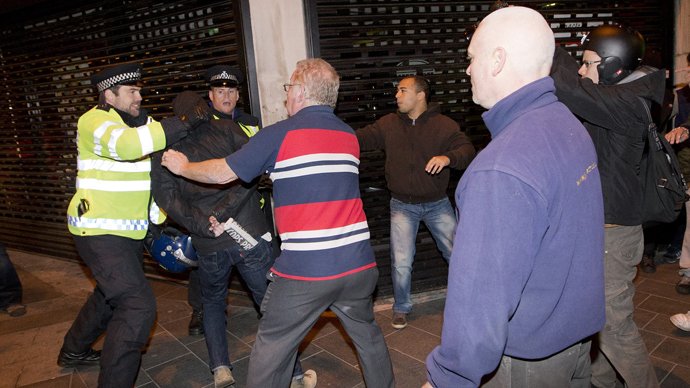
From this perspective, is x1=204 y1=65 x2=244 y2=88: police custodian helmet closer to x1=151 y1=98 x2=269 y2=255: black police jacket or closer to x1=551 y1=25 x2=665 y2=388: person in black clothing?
x1=151 y1=98 x2=269 y2=255: black police jacket

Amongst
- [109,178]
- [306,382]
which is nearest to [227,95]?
[109,178]

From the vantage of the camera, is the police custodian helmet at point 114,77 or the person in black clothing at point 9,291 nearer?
the police custodian helmet at point 114,77

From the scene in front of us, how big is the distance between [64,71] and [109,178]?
14.4ft

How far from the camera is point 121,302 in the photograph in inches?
123

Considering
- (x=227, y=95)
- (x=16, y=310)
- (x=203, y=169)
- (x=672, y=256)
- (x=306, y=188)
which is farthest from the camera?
(x=672, y=256)

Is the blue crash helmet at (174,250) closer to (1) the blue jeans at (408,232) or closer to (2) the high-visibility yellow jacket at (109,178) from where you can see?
(2) the high-visibility yellow jacket at (109,178)

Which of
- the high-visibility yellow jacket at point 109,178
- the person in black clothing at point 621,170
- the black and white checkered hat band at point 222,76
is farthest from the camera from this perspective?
the black and white checkered hat band at point 222,76

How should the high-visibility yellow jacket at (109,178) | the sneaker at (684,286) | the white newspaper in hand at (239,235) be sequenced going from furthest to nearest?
the sneaker at (684,286)
the white newspaper in hand at (239,235)
the high-visibility yellow jacket at (109,178)

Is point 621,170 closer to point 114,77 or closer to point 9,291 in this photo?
point 114,77

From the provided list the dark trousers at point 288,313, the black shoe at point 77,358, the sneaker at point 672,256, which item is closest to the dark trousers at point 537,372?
the dark trousers at point 288,313

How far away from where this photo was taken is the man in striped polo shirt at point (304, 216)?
8.15 feet

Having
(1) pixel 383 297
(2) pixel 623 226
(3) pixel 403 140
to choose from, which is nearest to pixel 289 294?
(2) pixel 623 226

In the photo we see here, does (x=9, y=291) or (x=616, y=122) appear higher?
(x=616, y=122)

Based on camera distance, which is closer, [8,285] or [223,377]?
[223,377]
